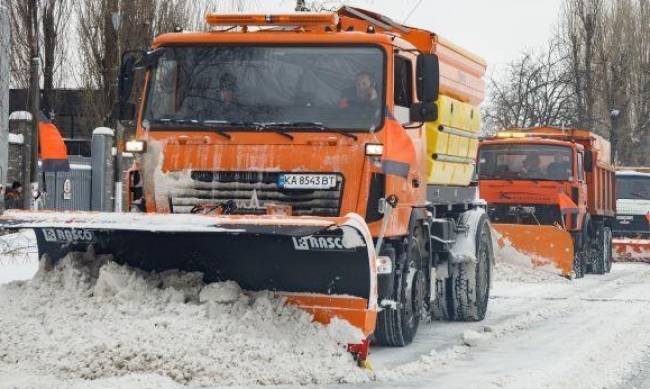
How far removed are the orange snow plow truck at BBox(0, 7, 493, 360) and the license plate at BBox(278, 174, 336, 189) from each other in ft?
0.04

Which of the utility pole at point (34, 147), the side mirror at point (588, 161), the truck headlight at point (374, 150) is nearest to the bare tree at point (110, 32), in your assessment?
the utility pole at point (34, 147)

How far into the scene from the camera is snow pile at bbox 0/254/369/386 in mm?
7441

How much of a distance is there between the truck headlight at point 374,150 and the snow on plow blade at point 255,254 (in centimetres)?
91

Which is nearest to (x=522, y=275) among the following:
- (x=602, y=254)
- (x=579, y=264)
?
(x=579, y=264)

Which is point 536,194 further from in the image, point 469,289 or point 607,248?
point 469,289

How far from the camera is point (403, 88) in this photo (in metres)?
9.70

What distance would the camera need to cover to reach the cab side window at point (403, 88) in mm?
9555

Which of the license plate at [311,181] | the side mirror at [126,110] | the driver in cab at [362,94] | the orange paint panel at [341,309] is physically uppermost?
the driver in cab at [362,94]

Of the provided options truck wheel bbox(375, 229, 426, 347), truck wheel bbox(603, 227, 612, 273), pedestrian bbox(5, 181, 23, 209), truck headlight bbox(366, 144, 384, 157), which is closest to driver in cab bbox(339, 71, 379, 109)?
truck headlight bbox(366, 144, 384, 157)

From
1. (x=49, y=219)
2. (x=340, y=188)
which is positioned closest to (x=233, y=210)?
(x=340, y=188)

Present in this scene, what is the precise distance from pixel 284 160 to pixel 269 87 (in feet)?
2.21

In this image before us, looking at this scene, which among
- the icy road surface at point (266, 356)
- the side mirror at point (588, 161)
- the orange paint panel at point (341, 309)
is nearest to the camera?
the icy road surface at point (266, 356)

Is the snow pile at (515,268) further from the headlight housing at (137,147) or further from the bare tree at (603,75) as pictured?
the bare tree at (603,75)

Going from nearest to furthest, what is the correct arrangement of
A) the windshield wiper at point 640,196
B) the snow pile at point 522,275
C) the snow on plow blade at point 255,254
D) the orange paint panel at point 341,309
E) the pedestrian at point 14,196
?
the snow on plow blade at point 255,254
the orange paint panel at point 341,309
the snow pile at point 522,275
the pedestrian at point 14,196
the windshield wiper at point 640,196
